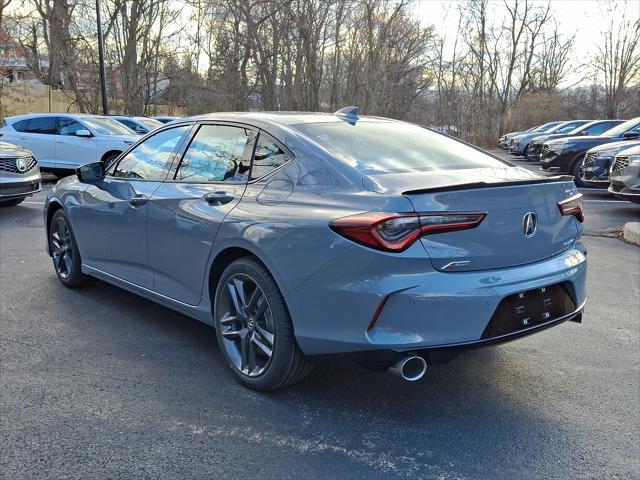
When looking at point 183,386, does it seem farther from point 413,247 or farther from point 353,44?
point 353,44

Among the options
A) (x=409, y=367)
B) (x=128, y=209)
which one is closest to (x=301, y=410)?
(x=409, y=367)

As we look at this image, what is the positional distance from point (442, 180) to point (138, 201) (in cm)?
217

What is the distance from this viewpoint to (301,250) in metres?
2.99

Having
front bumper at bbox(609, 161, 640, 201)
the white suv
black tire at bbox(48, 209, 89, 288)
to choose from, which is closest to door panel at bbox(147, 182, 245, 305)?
black tire at bbox(48, 209, 89, 288)

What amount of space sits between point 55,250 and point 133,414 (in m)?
2.94

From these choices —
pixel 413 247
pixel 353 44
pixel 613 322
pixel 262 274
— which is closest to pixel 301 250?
pixel 262 274

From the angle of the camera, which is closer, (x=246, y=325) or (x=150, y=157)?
(x=246, y=325)

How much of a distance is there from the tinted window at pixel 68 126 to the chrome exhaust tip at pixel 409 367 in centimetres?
1301

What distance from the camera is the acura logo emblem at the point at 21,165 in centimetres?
949

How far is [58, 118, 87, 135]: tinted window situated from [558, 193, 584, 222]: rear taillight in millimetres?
12827

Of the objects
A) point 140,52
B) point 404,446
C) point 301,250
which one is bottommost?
point 404,446

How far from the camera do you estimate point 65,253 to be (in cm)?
541

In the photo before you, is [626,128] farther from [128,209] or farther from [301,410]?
[301,410]

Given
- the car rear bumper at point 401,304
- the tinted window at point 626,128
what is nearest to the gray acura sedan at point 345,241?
the car rear bumper at point 401,304
